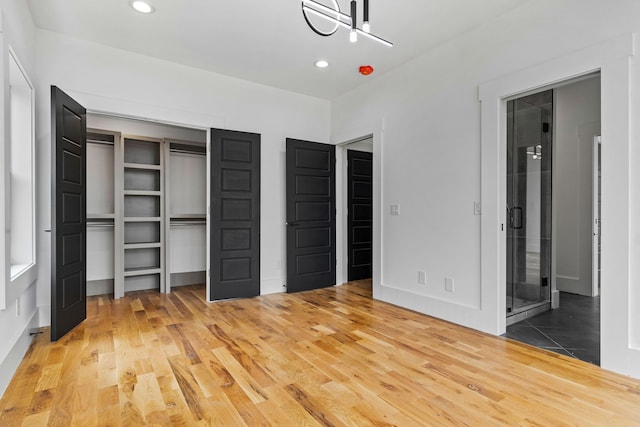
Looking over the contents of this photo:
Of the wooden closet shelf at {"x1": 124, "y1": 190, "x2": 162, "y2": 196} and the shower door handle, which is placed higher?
the wooden closet shelf at {"x1": 124, "y1": 190, "x2": 162, "y2": 196}

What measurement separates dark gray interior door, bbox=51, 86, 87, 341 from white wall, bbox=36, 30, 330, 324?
30 centimetres

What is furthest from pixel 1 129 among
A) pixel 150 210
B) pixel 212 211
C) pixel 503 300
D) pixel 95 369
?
pixel 503 300

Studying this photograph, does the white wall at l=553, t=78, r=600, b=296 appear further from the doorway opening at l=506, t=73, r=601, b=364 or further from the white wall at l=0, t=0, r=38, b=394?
the white wall at l=0, t=0, r=38, b=394

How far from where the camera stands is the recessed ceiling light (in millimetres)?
2768

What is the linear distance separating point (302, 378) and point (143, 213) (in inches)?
145

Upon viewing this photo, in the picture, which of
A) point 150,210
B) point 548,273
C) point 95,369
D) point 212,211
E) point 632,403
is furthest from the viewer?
point 150,210

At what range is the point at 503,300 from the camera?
296cm

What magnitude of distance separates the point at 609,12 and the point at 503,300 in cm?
229

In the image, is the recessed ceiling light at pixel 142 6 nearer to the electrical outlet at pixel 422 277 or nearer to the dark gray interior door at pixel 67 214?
the dark gray interior door at pixel 67 214

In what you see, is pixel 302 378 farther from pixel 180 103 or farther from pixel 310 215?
pixel 180 103

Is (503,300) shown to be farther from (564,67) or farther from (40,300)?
(40,300)

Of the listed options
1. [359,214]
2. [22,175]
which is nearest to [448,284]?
[359,214]

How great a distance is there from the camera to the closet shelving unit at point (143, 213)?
450 centimetres

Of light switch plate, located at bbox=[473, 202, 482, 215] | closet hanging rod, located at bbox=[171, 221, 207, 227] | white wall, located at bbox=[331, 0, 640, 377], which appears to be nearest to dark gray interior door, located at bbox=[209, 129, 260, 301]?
closet hanging rod, located at bbox=[171, 221, 207, 227]
